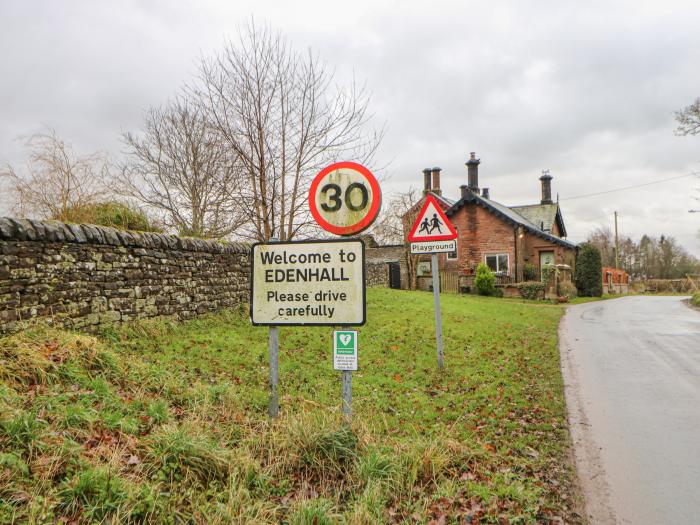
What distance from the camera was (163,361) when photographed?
616 cm

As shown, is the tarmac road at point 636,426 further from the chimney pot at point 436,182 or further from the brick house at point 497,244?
the chimney pot at point 436,182

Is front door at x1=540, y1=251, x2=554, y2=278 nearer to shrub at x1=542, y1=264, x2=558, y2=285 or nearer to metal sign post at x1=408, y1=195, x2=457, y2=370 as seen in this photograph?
shrub at x1=542, y1=264, x2=558, y2=285

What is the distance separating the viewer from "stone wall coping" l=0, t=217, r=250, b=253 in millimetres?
5875

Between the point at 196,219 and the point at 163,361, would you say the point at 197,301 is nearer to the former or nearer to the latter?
the point at 163,361

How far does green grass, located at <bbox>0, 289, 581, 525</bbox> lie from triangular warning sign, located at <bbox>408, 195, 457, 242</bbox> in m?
2.37

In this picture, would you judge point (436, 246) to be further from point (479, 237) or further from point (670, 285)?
point (670, 285)

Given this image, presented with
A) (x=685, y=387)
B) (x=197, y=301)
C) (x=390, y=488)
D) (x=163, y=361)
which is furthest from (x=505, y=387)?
(x=197, y=301)

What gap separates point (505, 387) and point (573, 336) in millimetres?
6384

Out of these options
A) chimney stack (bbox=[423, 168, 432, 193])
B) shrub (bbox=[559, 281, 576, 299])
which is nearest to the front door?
shrub (bbox=[559, 281, 576, 299])

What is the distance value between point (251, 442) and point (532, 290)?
84.1ft

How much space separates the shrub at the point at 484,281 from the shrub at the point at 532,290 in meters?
1.79

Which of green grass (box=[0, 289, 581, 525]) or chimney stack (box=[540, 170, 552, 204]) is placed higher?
chimney stack (box=[540, 170, 552, 204])

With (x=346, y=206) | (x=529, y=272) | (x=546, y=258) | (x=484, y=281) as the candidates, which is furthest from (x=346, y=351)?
(x=546, y=258)

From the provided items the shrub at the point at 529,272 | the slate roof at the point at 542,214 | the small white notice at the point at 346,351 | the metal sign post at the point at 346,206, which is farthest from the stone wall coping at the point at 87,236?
the slate roof at the point at 542,214
